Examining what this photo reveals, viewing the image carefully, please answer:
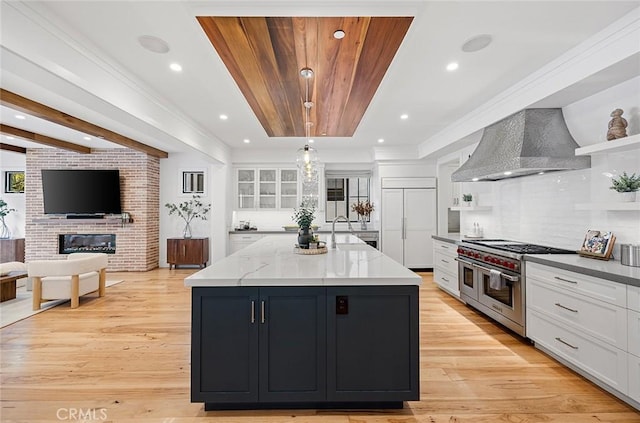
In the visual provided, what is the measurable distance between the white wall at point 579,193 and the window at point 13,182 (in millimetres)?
10013

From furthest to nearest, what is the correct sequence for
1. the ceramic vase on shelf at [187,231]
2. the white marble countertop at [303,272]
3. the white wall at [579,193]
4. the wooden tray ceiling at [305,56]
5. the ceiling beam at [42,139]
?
the ceramic vase on shelf at [187,231], the ceiling beam at [42,139], the white wall at [579,193], the wooden tray ceiling at [305,56], the white marble countertop at [303,272]

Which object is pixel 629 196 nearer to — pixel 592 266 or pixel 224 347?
pixel 592 266

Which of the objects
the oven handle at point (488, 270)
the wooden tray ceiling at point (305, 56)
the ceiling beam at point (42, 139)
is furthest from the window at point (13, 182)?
the oven handle at point (488, 270)

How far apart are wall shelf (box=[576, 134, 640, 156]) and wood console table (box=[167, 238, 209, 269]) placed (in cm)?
649

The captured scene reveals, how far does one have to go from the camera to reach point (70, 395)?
2332mm

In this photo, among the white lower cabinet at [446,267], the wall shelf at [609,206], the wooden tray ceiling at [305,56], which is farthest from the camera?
the white lower cabinet at [446,267]

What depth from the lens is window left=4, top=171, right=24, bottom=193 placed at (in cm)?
755

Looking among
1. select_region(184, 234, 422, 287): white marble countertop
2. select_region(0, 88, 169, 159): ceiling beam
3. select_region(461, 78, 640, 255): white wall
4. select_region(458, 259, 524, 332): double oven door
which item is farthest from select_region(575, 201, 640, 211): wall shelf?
select_region(0, 88, 169, 159): ceiling beam

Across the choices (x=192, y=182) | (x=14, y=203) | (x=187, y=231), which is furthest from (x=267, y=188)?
(x=14, y=203)

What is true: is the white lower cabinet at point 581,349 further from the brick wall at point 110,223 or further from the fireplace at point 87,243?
the fireplace at point 87,243

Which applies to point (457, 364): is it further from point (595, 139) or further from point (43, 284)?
point (43, 284)

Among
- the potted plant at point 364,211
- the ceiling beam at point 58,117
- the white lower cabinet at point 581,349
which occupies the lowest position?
the white lower cabinet at point 581,349

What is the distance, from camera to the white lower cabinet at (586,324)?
6.99 feet

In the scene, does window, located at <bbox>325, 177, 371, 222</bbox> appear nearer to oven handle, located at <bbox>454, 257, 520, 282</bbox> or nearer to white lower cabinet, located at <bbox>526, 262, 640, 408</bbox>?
oven handle, located at <bbox>454, 257, 520, 282</bbox>
